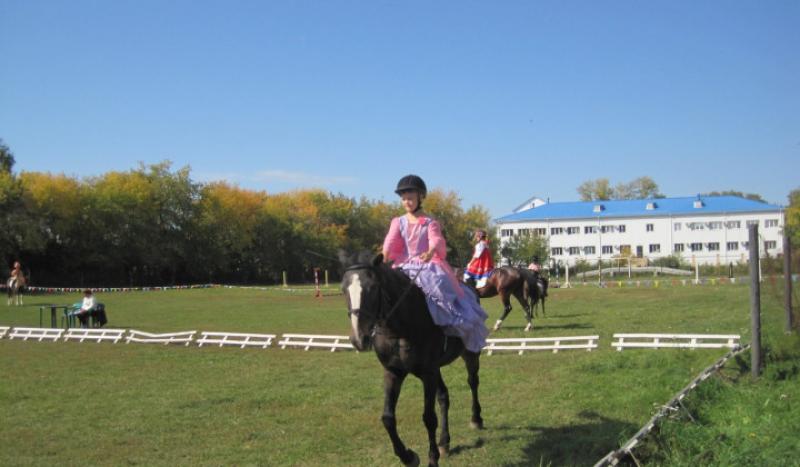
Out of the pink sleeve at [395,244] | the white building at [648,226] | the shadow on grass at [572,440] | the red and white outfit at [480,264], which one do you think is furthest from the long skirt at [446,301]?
the white building at [648,226]

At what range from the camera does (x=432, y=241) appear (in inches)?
267

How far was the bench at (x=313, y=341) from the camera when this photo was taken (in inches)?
620

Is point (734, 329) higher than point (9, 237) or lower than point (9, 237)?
lower

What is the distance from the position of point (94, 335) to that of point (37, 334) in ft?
8.51

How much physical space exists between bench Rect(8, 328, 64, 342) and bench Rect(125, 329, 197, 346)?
2.59m

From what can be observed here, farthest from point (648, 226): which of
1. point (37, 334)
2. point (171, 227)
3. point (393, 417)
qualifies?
point (393, 417)

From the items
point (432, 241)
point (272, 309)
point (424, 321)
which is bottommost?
point (272, 309)

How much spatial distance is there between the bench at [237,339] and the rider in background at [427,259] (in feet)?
35.0

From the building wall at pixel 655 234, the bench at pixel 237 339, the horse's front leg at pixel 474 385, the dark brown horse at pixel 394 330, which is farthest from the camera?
the building wall at pixel 655 234

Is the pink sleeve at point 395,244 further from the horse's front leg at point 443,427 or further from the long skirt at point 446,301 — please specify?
the horse's front leg at point 443,427

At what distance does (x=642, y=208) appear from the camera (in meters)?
90.9

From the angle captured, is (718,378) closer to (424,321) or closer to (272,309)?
(424,321)

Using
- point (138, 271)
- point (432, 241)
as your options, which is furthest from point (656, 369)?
point (138, 271)

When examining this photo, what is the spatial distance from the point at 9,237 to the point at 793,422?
57.3 metres
